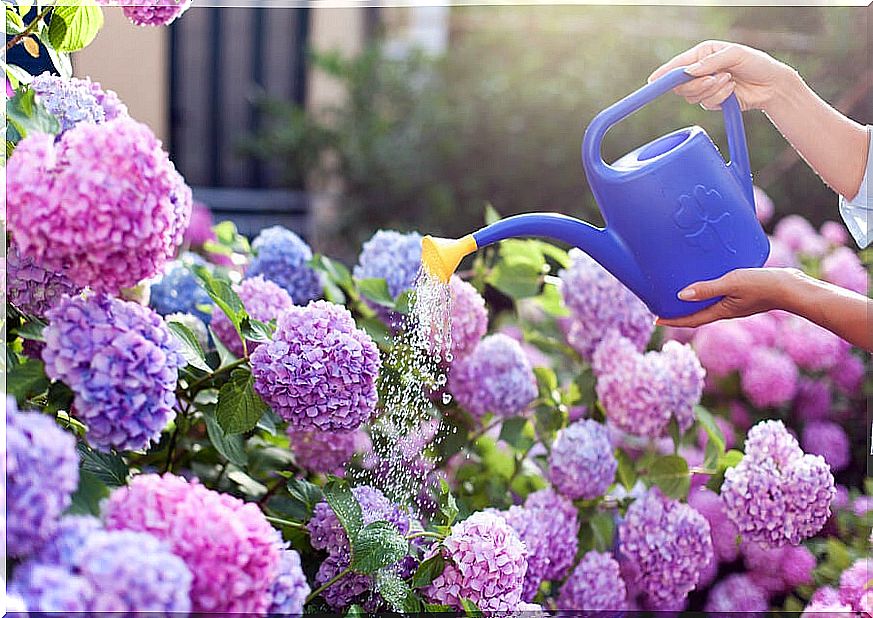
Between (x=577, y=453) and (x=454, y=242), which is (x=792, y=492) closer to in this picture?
(x=577, y=453)

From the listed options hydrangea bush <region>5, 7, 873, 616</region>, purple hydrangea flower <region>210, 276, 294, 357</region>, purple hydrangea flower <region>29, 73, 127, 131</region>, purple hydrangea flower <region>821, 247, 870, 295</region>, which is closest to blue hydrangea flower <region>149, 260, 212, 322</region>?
hydrangea bush <region>5, 7, 873, 616</region>

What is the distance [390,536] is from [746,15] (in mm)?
3323

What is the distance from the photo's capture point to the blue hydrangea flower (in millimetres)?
→ 1202

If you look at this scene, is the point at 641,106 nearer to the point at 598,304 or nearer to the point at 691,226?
the point at 691,226

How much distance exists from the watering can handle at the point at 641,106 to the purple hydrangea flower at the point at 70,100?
474 millimetres

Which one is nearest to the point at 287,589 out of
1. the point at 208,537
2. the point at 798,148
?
the point at 208,537

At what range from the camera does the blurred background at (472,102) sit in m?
3.28

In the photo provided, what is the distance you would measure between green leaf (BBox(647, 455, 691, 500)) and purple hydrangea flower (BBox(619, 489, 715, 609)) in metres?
0.02

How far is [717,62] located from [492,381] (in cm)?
46

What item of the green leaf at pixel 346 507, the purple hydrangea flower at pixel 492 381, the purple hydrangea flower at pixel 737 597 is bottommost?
the purple hydrangea flower at pixel 737 597

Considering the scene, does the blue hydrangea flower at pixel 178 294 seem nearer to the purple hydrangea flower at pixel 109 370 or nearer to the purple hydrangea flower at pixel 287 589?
the purple hydrangea flower at pixel 109 370

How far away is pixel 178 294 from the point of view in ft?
4.01

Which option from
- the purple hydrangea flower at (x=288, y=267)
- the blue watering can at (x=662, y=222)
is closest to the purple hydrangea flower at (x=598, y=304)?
the blue watering can at (x=662, y=222)

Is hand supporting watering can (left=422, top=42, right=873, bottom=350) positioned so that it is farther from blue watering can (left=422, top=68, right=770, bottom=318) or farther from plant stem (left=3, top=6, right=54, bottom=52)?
plant stem (left=3, top=6, right=54, bottom=52)
